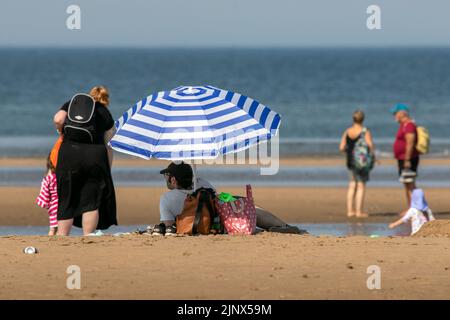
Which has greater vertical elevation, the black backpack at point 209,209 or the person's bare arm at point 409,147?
the person's bare arm at point 409,147

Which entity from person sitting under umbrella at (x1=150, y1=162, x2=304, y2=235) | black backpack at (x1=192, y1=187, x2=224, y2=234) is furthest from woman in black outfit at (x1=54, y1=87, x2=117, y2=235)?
black backpack at (x1=192, y1=187, x2=224, y2=234)

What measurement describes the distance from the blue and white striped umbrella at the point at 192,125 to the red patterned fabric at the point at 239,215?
521 mm

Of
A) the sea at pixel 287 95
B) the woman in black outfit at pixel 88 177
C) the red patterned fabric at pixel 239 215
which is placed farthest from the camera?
the sea at pixel 287 95

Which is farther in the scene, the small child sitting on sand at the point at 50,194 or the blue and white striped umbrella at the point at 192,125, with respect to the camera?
the small child sitting on sand at the point at 50,194

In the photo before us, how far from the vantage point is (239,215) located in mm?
10258

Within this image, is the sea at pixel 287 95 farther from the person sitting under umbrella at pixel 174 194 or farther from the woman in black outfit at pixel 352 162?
the person sitting under umbrella at pixel 174 194

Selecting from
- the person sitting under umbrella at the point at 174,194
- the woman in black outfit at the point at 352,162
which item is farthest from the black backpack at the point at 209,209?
the woman in black outfit at the point at 352,162

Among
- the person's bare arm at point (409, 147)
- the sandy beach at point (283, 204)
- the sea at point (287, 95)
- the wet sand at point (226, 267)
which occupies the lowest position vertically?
the wet sand at point (226, 267)

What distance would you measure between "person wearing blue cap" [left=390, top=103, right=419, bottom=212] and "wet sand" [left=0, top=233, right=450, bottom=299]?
4.88m

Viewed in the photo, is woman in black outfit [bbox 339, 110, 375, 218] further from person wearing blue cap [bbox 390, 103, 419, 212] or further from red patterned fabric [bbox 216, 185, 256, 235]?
red patterned fabric [bbox 216, 185, 256, 235]

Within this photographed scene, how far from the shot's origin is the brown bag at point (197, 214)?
1001 cm

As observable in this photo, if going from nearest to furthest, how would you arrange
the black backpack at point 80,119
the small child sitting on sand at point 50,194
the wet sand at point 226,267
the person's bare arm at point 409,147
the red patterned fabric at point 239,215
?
the wet sand at point 226,267, the black backpack at point 80,119, the red patterned fabric at point 239,215, the small child sitting on sand at point 50,194, the person's bare arm at point 409,147

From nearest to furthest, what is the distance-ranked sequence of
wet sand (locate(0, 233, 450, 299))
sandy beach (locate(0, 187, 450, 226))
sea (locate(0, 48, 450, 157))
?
1. wet sand (locate(0, 233, 450, 299))
2. sandy beach (locate(0, 187, 450, 226))
3. sea (locate(0, 48, 450, 157))

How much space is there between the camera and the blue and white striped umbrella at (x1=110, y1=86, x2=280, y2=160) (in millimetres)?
9938
